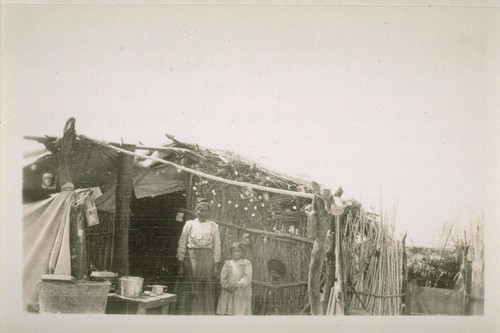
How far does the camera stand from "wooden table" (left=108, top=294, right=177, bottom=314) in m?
4.14

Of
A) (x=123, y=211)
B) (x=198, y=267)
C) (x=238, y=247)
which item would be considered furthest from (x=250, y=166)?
(x=123, y=211)

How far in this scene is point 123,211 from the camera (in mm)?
4234

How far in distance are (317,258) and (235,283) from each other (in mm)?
594

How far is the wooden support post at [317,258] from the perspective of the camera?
13.9ft

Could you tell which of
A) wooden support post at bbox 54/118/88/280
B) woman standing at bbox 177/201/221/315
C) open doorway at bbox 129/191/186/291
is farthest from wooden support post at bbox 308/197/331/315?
wooden support post at bbox 54/118/88/280

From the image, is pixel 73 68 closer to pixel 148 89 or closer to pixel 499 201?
pixel 148 89

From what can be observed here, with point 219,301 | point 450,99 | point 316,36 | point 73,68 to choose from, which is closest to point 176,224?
point 219,301

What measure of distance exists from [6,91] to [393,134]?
2.69 meters

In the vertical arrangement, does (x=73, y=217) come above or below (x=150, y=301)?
above

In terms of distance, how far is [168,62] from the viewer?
13.8 feet

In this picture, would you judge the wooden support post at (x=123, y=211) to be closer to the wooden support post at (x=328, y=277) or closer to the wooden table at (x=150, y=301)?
the wooden table at (x=150, y=301)

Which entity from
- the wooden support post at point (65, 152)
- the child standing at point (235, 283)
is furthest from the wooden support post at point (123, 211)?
the child standing at point (235, 283)

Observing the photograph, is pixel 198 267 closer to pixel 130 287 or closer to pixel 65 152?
pixel 130 287

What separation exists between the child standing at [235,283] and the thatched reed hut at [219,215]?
6cm
